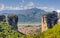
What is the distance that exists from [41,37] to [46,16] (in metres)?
33.5

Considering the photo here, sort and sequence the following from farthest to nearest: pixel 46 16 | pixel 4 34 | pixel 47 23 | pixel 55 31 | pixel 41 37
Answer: pixel 46 16 → pixel 47 23 → pixel 4 34 → pixel 41 37 → pixel 55 31

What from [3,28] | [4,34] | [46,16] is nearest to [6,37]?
Answer: [4,34]

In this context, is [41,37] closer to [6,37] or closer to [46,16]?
[6,37]

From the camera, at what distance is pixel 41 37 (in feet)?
56.1

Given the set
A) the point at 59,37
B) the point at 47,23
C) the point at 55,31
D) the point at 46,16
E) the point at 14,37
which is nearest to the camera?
the point at 59,37

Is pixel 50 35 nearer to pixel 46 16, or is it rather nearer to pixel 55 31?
pixel 55 31

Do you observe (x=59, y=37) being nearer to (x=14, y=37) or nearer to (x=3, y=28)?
(x=14, y=37)

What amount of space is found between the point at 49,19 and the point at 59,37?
35339 millimetres

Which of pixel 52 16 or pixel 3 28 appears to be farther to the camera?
pixel 52 16

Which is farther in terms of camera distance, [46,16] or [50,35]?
[46,16]

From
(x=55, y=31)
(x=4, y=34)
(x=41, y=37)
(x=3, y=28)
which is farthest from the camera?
(x=3, y=28)

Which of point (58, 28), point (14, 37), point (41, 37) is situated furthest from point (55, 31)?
point (14, 37)

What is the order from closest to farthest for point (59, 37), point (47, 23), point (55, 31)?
point (59, 37), point (55, 31), point (47, 23)

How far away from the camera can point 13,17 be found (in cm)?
5125
